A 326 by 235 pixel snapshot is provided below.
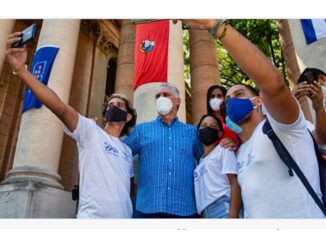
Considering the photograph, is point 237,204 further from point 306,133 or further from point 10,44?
point 10,44

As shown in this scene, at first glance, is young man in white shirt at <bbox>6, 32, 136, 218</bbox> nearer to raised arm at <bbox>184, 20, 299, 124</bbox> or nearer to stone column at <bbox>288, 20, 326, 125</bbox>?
raised arm at <bbox>184, 20, 299, 124</bbox>

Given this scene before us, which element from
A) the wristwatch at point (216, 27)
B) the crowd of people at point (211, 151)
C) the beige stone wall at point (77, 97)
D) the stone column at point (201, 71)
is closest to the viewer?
the wristwatch at point (216, 27)

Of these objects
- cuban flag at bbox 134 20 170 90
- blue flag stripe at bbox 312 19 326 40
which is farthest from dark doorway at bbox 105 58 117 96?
blue flag stripe at bbox 312 19 326 40

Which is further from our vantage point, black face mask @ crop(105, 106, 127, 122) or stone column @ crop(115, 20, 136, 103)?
stone column @ crop(115, 20, 136, 103)

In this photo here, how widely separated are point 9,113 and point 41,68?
23.1 ft

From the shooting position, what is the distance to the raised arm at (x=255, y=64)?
154 centimetres

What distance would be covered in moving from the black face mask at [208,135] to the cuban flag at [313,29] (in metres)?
5.09

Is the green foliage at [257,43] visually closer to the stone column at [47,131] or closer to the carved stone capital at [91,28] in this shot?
the carved stone capital at [91,28]

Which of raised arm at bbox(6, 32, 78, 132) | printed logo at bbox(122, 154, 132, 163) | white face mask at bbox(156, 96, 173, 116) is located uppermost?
white face mask at bbox(156, 96, 173, 116)

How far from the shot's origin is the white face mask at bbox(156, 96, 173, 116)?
3.90 meters

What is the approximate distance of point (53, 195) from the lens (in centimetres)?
720

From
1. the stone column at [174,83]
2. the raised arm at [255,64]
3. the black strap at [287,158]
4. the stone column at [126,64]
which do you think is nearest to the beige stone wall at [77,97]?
the stone column at [126,64]
